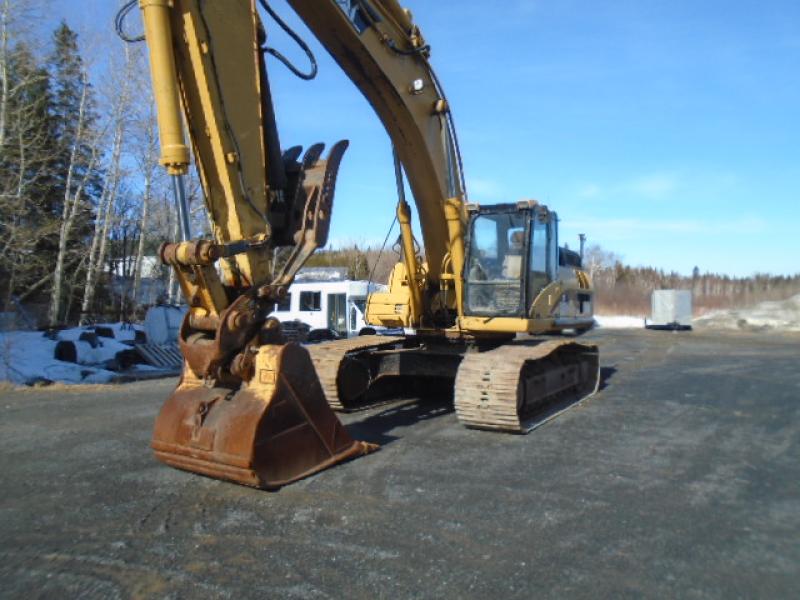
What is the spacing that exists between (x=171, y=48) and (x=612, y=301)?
48209mm

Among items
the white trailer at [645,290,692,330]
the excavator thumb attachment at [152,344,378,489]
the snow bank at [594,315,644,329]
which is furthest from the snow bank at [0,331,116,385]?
the snow bank at [594,315,644,329]

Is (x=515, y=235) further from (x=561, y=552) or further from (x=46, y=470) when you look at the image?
(x=46, y=470)

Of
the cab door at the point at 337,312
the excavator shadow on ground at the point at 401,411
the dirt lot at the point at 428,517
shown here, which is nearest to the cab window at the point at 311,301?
the cab door at the point at 337,312

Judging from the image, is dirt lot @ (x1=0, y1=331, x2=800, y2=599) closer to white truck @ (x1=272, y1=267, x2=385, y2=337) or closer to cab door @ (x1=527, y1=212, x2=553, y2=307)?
cab door @ (x1=527, y1=212, x2=553, y2=307)

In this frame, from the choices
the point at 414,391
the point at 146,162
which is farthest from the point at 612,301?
the point at 414,391

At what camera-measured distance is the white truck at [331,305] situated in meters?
21.3

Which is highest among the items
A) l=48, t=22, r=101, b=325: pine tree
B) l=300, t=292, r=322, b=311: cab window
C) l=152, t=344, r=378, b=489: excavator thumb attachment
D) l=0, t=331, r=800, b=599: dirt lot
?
l=48, t=22, r=101, b=325: pine tree

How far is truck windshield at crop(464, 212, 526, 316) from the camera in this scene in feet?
26.6

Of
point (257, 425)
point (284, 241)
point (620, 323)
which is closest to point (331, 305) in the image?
point (284, 241)

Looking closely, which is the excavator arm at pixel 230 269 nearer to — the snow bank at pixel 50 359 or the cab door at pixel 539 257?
the cab door at pixel 539 257

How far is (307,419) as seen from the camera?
5332 mm

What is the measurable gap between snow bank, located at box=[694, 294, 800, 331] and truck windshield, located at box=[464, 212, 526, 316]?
104 ft

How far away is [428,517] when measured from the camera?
4.59 meters

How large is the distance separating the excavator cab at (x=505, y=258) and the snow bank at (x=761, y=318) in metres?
31.6
